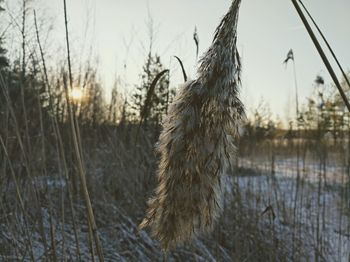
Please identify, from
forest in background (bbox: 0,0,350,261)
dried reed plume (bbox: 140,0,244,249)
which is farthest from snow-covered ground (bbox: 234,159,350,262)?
dried reed plume (bbox: 140,0,244,249)

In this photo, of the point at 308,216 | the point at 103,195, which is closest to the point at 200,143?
the point at 103,195

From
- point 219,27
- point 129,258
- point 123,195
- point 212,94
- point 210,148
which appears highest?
point 219,27

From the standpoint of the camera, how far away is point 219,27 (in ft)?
2.50

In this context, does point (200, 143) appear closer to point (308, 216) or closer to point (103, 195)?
point (103, 195)

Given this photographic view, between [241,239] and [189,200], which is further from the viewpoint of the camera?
[241,239]

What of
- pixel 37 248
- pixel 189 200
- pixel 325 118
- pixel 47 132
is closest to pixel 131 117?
pixel 47 132

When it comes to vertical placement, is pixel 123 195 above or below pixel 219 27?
below

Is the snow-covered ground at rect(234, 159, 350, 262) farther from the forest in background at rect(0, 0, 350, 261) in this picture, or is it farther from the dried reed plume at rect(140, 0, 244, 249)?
the dried reed plume at rect(140, 0, 244, 249)

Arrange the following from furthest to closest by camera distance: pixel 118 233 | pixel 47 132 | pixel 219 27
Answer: pixel 47 132
pixel 118 233
pixel 219 27

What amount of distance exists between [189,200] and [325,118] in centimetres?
441

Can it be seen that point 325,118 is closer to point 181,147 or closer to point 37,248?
point 37,248

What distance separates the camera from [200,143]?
82 centimetres

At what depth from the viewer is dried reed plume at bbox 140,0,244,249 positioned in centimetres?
78

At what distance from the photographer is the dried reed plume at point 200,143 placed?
780 millimetres
